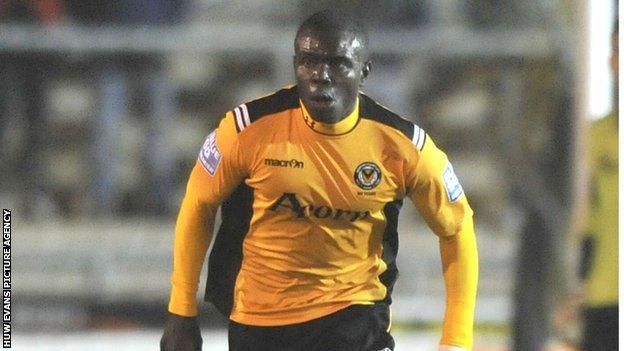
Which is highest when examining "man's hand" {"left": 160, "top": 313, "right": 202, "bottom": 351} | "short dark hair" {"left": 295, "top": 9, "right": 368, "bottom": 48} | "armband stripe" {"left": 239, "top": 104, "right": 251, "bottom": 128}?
"short dark hair" {"left": 295, "top": 9, "right": 368, "bottom": 48}

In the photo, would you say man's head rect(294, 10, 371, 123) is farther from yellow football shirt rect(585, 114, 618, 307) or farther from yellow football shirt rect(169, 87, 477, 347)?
yellow football shirt rect(585, 114, 618, 307)

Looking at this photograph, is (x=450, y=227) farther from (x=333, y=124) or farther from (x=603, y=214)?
(x=603, y=214)

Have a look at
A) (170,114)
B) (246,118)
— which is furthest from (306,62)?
(170,114)

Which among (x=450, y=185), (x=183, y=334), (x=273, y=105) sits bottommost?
(x=183, y=334)

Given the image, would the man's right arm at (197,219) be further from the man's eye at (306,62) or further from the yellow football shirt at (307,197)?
the man's eye at (306,62)

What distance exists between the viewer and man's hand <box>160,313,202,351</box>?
1.62 metres

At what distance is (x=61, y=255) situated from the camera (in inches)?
78.2

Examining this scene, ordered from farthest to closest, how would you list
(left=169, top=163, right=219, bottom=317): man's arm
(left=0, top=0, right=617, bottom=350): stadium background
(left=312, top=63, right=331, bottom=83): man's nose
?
1. (left=0, top=0, right=617, bottom=350): stadium background
2. (left=169, top=163, right=219, bottom=317): man's arm
3. (left=312, top=63, right=331, bottom=83): man's nose

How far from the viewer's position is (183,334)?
63.9 inches

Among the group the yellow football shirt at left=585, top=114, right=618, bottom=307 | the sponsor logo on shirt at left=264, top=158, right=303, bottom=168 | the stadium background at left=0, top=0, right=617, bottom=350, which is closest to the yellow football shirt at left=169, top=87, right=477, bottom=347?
the sponsor logo on shirt at left=264, top=158, right=303, bottom=168

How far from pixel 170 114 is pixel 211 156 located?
46 cm

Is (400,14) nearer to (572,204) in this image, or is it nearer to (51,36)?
(572,204)

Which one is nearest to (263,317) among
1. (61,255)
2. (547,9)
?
(61,255)

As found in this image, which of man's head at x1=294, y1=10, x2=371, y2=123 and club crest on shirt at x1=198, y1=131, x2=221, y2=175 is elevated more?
man's head at x1=294, y1=10, x2=371, y2=123
